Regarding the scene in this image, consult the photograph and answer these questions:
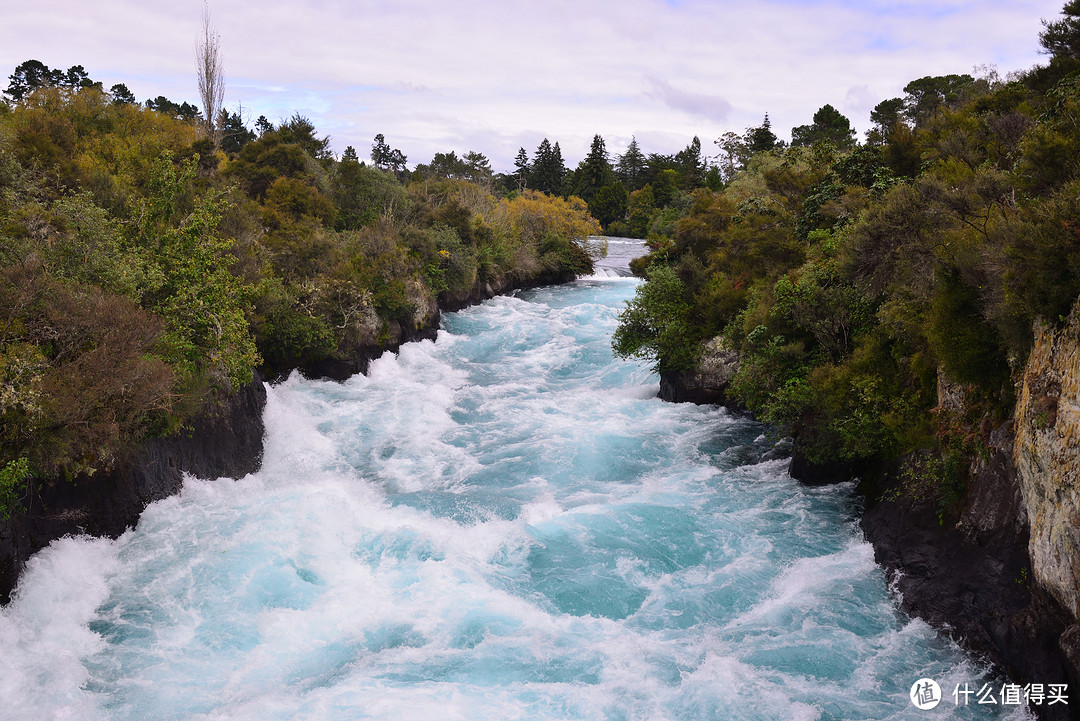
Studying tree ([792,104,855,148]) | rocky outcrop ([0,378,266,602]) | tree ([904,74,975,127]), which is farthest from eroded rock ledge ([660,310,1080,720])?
tree ([792,104,855,148])

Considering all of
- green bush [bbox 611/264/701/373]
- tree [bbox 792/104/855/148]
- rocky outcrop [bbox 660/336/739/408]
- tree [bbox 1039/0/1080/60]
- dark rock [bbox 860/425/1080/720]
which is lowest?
dark rock [bbox 860/425/1080/720]

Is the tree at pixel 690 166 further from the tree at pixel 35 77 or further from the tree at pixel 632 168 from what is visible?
the tree at pixel 35 77

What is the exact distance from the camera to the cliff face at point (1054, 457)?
771cm

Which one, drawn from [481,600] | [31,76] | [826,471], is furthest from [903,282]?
[31,76]

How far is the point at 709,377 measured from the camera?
21.1m

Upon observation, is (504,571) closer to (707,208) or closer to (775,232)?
(775,232)

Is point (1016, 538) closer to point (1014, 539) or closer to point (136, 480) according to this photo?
point (1014, 539)

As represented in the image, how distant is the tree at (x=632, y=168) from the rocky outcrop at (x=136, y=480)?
298 feet

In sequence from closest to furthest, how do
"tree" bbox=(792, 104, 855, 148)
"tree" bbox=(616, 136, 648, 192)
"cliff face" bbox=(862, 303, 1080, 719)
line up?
"cliff face" bbox=(862, 303, 1080, 719) → "tree" bbox=(792, 104, 855, 148) → "tree" bbox=(616, 136, 648, 192)

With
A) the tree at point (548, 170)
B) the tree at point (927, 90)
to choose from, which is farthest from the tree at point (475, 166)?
the tree at point (927, 90)

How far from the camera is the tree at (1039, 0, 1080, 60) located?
1365 centimetres

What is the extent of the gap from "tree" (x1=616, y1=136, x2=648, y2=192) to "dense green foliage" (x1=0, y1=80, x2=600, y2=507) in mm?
62661

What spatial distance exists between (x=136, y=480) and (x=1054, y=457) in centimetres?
1464

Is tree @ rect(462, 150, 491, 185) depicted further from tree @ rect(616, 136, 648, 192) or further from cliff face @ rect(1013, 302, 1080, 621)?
cliff face @ rect(1013, 302, 1080, 621)
